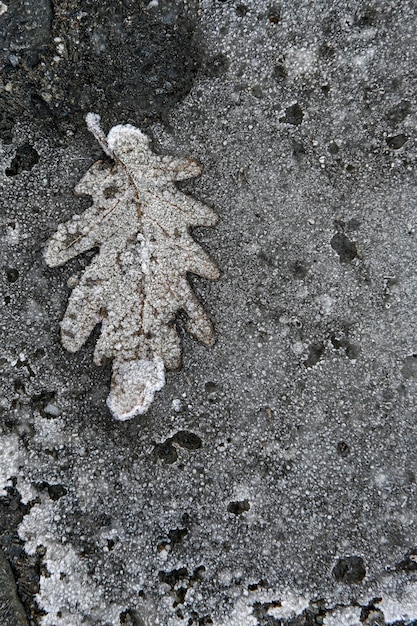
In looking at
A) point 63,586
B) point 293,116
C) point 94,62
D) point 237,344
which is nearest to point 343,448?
point 237,344

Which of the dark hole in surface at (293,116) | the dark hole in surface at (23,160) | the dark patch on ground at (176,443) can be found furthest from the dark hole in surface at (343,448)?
the dark hole in surface at (23,160)

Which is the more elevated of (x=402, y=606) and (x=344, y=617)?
(x=344, y=617)

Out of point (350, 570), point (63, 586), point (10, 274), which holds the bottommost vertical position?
point (350, 570)

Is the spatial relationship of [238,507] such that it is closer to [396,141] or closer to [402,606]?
[402,606]

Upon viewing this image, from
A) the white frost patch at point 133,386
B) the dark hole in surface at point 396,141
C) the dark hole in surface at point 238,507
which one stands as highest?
the dark hole in surface at point 396,141

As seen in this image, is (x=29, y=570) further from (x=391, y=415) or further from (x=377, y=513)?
(x=391, y=415)

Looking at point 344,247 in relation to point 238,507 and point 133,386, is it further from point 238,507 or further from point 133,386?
point 238,507

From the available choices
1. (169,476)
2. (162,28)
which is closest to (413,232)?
(162,28)

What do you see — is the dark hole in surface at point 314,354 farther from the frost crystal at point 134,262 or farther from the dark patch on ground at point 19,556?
the dark patch on ground at point 19,556

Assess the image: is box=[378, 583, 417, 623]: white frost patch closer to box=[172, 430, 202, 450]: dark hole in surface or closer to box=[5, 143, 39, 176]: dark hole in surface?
box=[172, 430, 202, 450]: dark hole in surface
